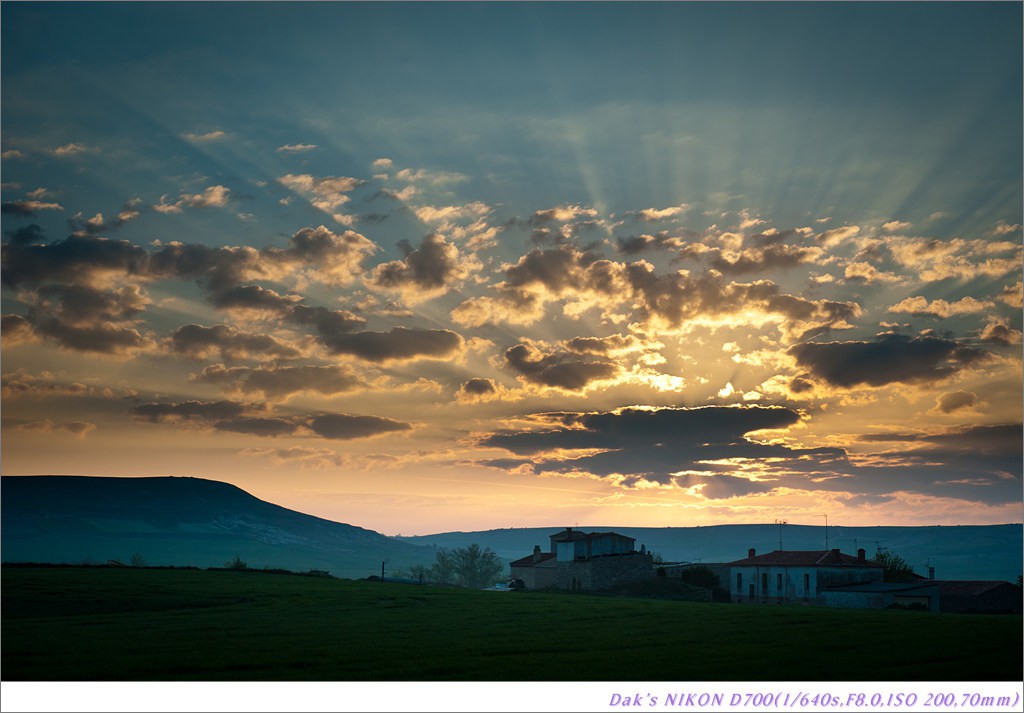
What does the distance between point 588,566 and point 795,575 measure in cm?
2603

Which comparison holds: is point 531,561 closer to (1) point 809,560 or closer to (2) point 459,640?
(1) point 809,560

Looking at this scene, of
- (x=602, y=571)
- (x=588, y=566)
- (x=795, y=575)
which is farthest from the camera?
(x=602, y=571)

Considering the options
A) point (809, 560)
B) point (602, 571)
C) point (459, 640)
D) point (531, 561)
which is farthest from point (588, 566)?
point (459, 640)

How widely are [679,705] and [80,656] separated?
29.2m

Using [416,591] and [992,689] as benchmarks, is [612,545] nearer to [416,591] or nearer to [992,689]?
[416,591]

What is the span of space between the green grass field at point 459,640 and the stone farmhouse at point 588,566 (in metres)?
36.0

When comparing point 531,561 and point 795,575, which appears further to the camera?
point 531,561

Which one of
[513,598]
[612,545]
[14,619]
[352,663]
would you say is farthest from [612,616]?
[612,545]

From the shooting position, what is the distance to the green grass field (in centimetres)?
3988

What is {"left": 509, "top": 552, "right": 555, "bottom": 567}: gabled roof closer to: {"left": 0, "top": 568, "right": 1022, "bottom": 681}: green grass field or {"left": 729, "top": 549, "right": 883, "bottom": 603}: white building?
{"left": 729, "top": 549, "right": 883, "bottom": 603}: white building

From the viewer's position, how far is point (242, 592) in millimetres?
Answer: 90688

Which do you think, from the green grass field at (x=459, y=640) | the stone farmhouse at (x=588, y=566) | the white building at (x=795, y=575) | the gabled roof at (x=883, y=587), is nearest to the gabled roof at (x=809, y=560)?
the white building at (x=795, y=575)

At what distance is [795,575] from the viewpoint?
115812mm

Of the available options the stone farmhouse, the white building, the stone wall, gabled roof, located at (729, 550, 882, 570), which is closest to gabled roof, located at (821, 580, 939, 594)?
the white building
